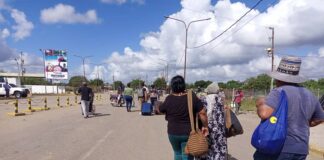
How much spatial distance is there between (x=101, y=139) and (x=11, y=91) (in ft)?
157

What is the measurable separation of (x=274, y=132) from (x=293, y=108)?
0.36m

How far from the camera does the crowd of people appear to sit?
3.83 m

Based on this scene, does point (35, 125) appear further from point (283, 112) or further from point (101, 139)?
point (283, 112)

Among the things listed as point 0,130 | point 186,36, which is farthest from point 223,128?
point 186,36

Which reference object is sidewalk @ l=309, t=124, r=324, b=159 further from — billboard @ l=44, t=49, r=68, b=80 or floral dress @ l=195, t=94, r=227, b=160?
billboard @ l=44, t=49, r=68, b=80

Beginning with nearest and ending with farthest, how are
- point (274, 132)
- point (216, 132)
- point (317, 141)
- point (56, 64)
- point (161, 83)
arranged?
point (274, 132), point (216, 132), point (317, 141), point (56, 64), point (161, 83)

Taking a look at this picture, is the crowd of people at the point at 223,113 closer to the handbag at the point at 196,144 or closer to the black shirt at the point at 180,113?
the black shirt at the point at 180,113

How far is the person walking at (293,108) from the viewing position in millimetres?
3805

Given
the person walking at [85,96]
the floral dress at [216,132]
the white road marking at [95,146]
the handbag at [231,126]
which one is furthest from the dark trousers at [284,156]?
the person walking at [85,96]

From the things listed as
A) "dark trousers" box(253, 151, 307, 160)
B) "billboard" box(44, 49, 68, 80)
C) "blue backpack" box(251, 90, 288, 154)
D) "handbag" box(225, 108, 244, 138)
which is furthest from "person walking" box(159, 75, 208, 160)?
"billboard" box(44, 49, 68, 80)

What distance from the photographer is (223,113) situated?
21.4 ft

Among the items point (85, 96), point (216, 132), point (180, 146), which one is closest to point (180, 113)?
point (180, 146)

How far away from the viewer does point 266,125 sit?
372cm

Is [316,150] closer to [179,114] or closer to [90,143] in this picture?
[90,143]
